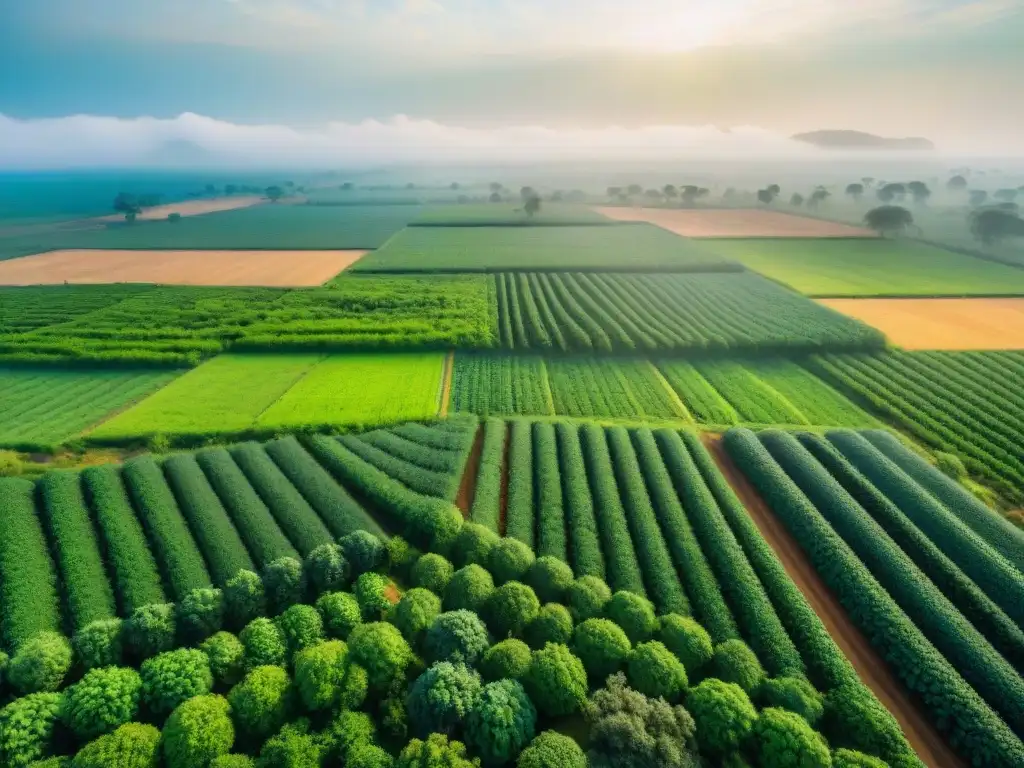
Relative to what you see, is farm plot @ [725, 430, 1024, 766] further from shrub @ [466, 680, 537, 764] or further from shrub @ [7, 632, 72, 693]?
shrub @ [7, 632, 72, 693]

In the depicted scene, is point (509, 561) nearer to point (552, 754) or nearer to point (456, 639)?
point (456, 639)

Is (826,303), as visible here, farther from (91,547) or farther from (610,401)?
(91,547)

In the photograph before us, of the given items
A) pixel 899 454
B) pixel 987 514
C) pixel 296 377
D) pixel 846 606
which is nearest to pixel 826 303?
pixel 899 454

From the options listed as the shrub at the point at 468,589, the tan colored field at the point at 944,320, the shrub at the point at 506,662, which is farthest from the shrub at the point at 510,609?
the tan colored field at the point at 944,320

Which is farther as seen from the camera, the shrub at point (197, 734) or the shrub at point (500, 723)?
the shrub at point (500, 723)

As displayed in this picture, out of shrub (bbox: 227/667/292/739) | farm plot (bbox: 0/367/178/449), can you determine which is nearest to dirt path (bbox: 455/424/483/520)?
shrub (bbox: 227/667/292/739)

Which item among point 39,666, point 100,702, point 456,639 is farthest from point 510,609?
point 39,666

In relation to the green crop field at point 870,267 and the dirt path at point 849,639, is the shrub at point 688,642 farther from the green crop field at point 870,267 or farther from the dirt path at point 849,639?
the green crop field at point 870,267
